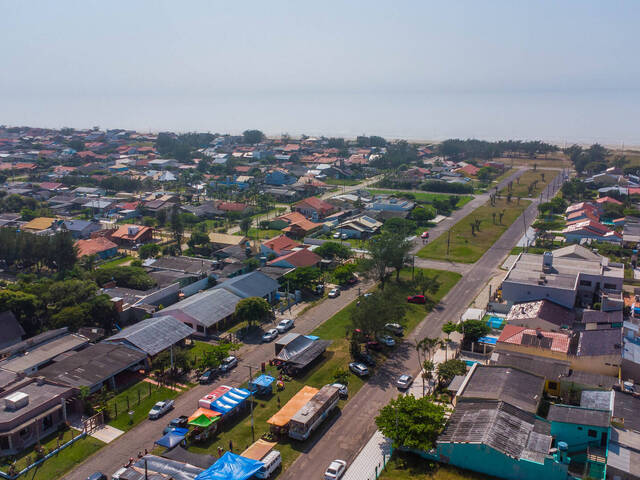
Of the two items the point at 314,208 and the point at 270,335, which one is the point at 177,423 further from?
the point at 314,208

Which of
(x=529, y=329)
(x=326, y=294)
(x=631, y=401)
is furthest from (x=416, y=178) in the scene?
(x=631, y=401)

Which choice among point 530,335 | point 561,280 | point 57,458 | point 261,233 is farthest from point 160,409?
point 261,233

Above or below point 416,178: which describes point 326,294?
below

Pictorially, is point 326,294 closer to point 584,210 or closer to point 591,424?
point 591,424

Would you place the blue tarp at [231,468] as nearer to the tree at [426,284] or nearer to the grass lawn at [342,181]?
the tree at [426,284]

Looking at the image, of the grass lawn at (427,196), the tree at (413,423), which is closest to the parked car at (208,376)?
the tree at (413,423)
